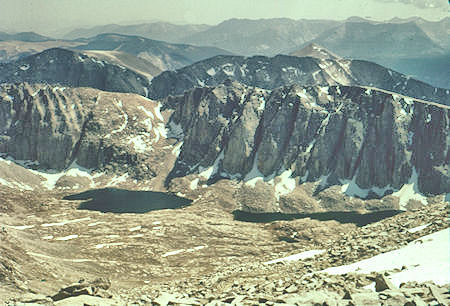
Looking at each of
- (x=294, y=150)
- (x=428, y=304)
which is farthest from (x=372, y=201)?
(x=428, y=304)

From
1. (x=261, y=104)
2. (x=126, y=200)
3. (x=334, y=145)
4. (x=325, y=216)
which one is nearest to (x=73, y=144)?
(x=126, y=200)

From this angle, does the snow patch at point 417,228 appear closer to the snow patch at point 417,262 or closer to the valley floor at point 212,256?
the valley floor at point 212,256

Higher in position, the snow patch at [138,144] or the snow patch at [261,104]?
the snow patch at [261,104]

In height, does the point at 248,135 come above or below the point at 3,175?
above

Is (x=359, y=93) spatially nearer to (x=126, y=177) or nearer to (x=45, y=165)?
(x=126, y=177)

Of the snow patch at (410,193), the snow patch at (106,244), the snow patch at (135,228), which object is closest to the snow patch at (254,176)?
the snow patch at (410,193)

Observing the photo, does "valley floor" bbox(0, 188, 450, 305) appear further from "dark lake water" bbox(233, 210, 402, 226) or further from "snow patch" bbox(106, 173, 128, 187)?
"snow patch" bbox(106, 173, 128, 187)
